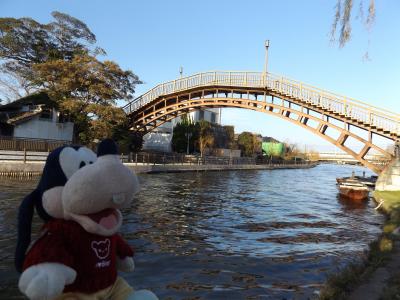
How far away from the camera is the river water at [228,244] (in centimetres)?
728

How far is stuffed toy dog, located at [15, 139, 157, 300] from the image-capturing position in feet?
9.66

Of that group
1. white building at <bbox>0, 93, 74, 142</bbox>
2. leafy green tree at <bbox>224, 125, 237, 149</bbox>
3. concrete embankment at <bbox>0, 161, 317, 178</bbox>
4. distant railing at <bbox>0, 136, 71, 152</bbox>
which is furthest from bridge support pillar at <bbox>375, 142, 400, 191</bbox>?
leafy green tree at <bbox>224, 125, 237, 149</bbox>

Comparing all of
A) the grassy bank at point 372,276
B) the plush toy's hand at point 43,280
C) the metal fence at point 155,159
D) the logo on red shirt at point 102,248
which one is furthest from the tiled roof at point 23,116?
the plush toy's hand at point 43,280

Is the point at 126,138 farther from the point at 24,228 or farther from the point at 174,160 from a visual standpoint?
the point at 24,228

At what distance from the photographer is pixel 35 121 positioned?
34750mm

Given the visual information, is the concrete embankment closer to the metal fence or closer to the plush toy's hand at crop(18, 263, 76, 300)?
the metal fence

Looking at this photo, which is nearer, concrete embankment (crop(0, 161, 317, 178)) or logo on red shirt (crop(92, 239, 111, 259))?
logo on red shirt (crop(92, 239, 111, 259))

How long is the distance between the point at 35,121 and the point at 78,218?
113ft

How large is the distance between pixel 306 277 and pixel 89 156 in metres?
6.26

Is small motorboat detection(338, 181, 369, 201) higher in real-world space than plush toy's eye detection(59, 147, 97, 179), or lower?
lower

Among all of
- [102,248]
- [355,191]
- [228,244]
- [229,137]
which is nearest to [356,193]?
[355,191]

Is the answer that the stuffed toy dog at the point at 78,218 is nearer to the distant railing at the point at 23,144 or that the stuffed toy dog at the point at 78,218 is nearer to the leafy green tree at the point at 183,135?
the distant railing at the point at 23,144

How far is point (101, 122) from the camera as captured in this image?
3425 centimetres

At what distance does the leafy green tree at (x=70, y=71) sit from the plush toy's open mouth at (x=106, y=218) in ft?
104
